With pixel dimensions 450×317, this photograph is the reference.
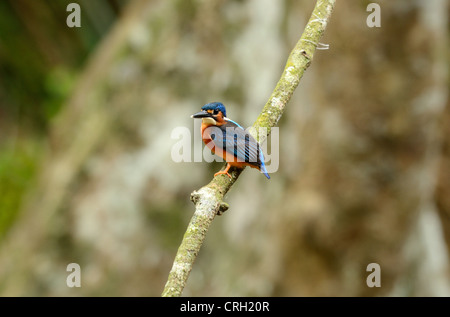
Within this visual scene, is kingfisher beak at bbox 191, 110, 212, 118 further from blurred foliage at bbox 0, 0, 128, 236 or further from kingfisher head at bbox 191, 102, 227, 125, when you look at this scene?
blurred foliage at bbox 0, 0, 128, 236

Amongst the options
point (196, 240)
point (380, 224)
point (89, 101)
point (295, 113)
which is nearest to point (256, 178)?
point (295, 113)

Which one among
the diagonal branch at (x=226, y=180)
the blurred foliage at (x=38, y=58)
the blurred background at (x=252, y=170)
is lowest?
the diagonal branch at (x=226, y=180)

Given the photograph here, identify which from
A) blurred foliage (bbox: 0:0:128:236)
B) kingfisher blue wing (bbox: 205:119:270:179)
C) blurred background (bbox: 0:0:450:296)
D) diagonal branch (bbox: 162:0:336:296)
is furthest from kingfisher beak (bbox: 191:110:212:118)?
blurred foliage (bbox: 0:0:128:236)

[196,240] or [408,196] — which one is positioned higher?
[408,196]

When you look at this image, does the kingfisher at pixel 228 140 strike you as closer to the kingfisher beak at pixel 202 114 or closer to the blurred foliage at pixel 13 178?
the kingfisher beak at pixel 202 114

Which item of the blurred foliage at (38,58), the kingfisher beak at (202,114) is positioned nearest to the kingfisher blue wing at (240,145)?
the kingfisher beak at (202,114)

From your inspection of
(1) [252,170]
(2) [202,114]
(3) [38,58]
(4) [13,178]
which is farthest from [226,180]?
(3) [38,58]

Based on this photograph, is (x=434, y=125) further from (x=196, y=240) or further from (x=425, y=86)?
(x=196, y=240)
